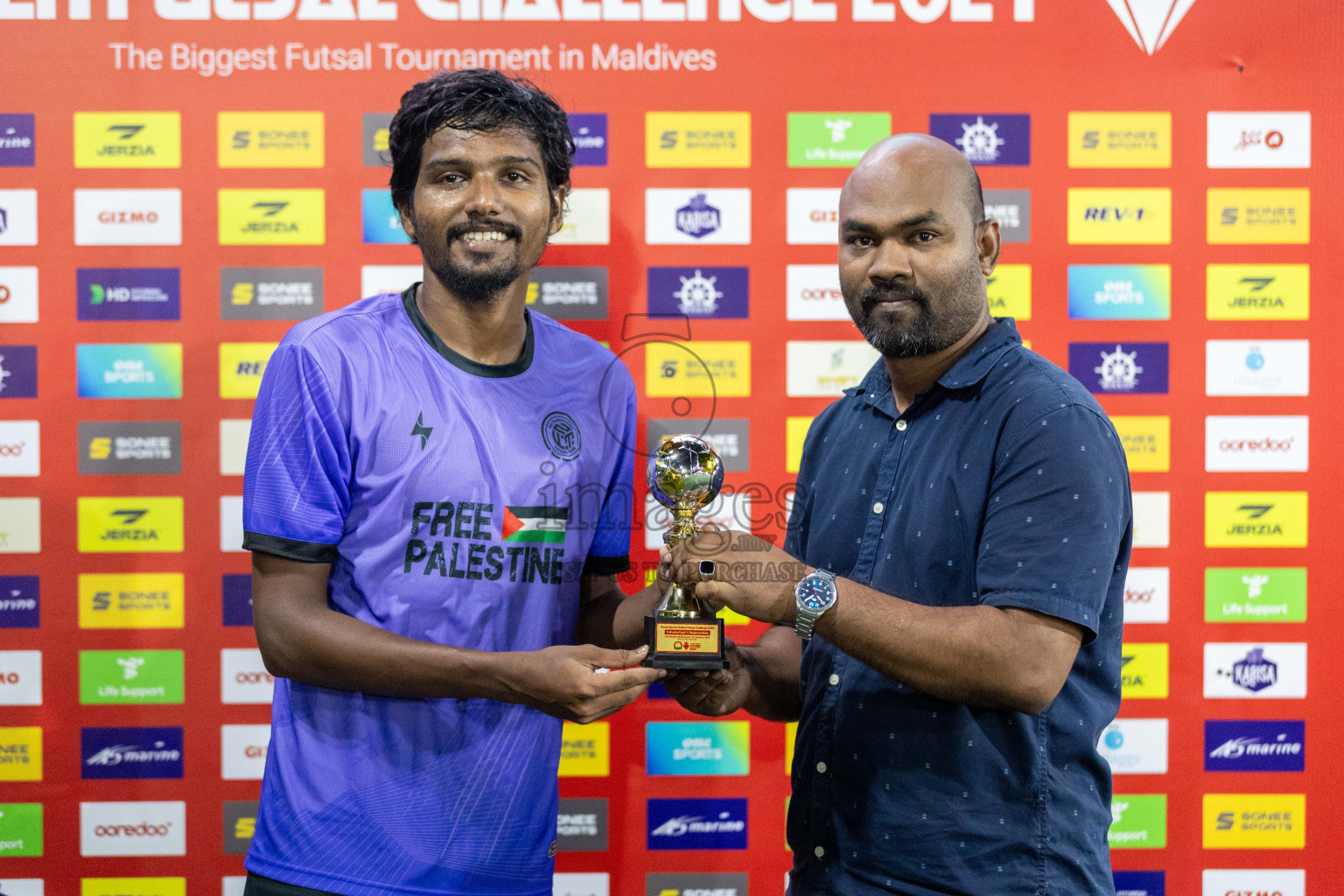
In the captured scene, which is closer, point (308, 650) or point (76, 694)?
point (308, 650)

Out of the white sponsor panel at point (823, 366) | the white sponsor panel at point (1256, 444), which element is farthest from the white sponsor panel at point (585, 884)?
the white sponsor panel at point (1256, 444)

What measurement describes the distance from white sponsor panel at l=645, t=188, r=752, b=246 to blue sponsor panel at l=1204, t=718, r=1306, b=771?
2066 millimetres

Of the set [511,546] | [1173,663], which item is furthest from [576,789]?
[1173,663]

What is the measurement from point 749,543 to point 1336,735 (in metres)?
2.26

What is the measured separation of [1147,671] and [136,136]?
333 centimetres

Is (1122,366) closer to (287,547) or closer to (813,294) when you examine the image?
(813,294)

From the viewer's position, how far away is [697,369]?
2.65m

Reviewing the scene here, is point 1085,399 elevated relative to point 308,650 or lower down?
elevated

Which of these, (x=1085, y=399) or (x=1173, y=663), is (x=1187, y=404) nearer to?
(x=1173, y=663)

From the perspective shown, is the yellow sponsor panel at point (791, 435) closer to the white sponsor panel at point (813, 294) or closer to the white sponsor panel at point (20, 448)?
the white sponsor panel at point (813, 294)

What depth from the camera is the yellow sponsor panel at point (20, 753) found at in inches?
104

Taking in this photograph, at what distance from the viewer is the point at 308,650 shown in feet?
5.61

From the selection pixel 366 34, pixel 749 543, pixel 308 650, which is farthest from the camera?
pixel 366 34

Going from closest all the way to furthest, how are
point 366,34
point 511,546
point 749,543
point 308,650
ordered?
point 749,543, point 308,650, point 511,546, point 366,34
